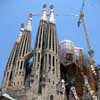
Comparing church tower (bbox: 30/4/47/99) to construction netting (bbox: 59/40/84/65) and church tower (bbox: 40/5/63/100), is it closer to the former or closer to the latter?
church tower (bbox: 40/5/63/100)

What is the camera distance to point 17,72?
51.3 meters

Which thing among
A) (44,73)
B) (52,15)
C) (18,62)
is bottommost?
(44,73)

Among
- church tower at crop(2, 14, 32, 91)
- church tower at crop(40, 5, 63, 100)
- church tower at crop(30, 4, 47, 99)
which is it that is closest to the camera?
church tower at crop(40, 5, 63, 100)

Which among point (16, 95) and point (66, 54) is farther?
point (66, 54)

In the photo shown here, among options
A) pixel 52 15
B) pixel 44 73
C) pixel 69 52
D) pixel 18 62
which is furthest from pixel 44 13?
pixel 44 73

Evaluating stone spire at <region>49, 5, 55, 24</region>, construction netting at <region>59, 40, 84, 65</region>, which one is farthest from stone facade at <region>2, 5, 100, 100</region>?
construction netting at <region>59, 40, 84, 65</region>

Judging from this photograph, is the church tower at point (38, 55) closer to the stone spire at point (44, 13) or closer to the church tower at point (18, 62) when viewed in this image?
the stone spire at point (44, 13)

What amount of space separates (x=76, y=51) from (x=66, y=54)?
408 cm

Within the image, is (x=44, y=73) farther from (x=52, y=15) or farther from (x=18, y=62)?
(x=52, y=15)

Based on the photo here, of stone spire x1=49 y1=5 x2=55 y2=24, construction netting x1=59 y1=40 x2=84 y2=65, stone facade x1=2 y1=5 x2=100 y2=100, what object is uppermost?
stone spire x1=49 y1=5 x2=55 y2=24

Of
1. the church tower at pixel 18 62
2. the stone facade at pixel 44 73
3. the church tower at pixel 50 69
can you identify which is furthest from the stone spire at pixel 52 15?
the church tower at pixel 18 62

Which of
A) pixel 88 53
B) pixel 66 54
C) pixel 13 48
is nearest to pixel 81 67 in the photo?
pixel 66 54

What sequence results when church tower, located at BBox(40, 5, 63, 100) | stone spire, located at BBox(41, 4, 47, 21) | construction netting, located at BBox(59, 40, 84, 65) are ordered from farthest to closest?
stone spire, located at BBox(41, 4, 47, 21), construction netting, located at BBox(59, 40, 84, 65), church tower, located at BBox(40, 5, 63, 100)

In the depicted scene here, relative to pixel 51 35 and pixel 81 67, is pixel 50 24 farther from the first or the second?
pixel 81 67
